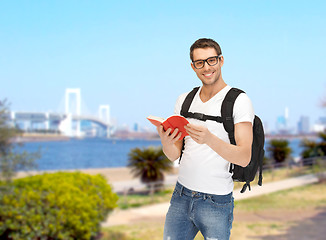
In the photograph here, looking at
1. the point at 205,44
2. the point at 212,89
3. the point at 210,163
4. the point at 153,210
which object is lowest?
the point at 153,210

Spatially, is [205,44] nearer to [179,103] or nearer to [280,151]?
[179,103]

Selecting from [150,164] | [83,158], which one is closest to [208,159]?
[150,164]

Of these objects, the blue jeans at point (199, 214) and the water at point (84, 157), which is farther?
the water at point (84, 157)

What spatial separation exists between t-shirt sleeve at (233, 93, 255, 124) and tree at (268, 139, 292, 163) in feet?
→ 70.5

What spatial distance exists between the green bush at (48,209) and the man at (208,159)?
4.87 metres

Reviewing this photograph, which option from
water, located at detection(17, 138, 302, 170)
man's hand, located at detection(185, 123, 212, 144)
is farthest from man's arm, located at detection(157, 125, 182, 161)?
water, located at detection(17, 138, 302, 170)

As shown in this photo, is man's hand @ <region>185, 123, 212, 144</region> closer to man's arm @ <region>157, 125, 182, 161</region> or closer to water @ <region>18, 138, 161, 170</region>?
man's arm @ <region>157, 125, 182, 161</region>

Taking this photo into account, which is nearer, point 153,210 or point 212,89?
point 212,89

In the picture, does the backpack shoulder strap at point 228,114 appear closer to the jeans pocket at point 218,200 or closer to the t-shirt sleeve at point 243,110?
the t-shirt sleeve at point 243,110

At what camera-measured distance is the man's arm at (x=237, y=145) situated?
180 centimetres

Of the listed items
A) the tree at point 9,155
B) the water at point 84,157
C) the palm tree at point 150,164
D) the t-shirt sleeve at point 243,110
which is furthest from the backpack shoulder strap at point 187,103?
the water at point 84,157

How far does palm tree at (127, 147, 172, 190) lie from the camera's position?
51.4 ft

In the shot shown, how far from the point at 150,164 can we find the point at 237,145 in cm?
1400

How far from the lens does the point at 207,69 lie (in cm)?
199
